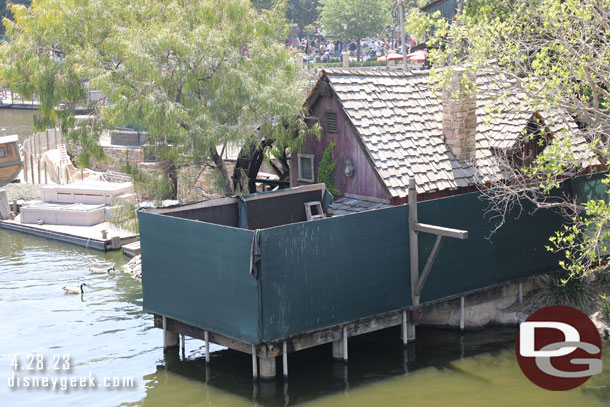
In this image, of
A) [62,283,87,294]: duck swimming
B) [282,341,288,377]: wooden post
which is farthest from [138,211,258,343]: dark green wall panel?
[62,283,87,294]: duck swimming

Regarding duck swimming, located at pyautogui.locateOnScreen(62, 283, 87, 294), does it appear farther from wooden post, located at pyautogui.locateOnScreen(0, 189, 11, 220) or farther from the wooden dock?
wooden post, located at pyautogui.locateOnScreen(0, 189, 11, 220)

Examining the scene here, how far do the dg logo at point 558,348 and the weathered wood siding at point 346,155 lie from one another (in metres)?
4.40

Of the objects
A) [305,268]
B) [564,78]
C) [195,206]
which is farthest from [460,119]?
[195,206]

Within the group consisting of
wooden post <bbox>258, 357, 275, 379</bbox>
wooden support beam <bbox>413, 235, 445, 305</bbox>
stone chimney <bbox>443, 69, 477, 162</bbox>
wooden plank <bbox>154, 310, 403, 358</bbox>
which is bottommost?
wooden post <bbox>258, 357, 275, 379</bbox>

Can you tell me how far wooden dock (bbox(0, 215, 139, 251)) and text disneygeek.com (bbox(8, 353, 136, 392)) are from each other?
11.1 meters

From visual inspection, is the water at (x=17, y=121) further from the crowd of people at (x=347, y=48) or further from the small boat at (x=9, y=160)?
the crowd of people at (x=347, y=48)

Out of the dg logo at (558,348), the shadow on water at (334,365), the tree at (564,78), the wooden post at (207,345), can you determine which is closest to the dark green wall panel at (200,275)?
the wooden post at (207,345)

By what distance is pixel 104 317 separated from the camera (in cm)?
2284

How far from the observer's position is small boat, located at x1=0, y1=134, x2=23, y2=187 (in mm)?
38344

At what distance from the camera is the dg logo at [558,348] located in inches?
703

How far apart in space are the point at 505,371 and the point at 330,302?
395 centimetres

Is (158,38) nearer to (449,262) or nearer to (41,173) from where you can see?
(449,262)

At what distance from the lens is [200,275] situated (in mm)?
17453

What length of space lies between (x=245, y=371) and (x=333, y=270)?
2.89m
